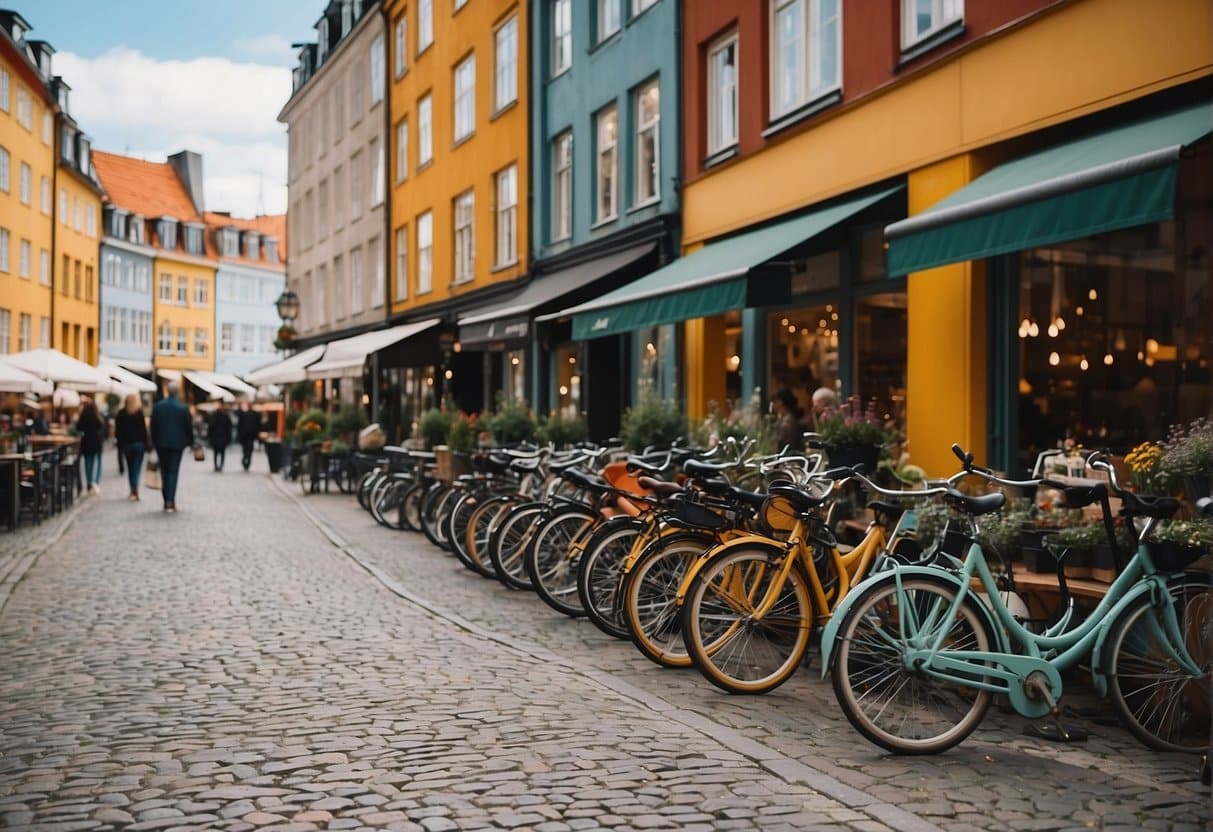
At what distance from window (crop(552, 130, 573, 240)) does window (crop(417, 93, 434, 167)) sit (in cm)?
786

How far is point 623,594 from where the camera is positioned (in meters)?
7.54

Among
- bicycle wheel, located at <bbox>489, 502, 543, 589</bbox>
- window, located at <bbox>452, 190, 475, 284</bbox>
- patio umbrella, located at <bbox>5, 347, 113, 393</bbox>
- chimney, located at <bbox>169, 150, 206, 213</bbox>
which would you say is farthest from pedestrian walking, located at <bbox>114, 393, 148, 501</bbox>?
chimney, located at <bbox>169, 150, 206, 213</bbox>

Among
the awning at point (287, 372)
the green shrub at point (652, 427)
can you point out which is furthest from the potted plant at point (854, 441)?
the awning at point (287, 372)

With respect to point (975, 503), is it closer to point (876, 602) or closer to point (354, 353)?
point (876, 602)

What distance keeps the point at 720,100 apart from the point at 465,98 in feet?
39.7

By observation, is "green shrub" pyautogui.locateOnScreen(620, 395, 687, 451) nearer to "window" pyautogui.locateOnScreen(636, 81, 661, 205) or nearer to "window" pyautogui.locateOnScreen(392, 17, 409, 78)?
"window" pyautogui.locateOnScreen(636, 81, 661, 205)

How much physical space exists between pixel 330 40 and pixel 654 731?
1497 inches

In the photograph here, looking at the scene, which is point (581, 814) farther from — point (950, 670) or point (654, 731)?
point (950, 670)

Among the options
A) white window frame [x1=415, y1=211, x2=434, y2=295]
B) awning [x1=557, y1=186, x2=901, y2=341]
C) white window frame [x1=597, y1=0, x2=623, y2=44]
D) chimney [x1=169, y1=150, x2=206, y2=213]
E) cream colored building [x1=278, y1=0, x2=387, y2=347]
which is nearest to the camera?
awning [x1=557, y1=186, x2=901, y2=341]

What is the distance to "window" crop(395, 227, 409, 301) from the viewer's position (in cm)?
3184

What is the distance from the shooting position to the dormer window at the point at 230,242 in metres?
76.9

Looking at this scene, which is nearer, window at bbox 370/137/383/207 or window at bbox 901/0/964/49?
window at bbox 901/0/964/49

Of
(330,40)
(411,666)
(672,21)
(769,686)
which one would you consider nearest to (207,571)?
(411,666)

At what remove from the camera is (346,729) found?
229 inches
